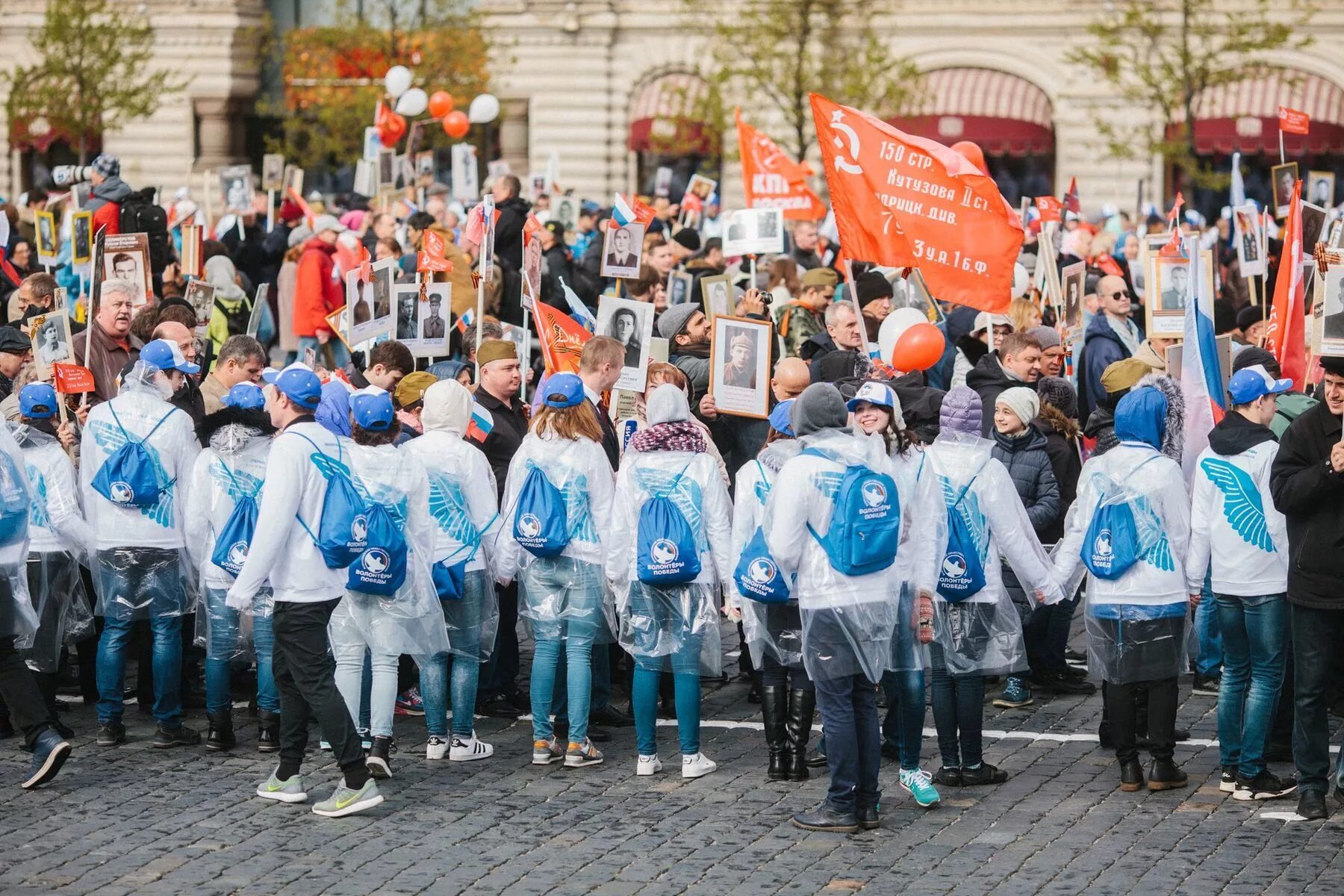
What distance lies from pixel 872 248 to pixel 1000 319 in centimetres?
170

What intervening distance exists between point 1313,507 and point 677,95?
2892cm

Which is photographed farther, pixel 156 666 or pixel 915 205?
pixel 915 205

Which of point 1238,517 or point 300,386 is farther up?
point 300,386

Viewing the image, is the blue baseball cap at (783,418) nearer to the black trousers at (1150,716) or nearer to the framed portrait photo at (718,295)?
the black trousers at (1150,716)

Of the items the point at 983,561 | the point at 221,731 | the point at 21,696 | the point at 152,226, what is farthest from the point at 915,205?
the point at 152,226

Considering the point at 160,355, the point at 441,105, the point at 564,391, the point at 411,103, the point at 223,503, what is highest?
the point at 441,105

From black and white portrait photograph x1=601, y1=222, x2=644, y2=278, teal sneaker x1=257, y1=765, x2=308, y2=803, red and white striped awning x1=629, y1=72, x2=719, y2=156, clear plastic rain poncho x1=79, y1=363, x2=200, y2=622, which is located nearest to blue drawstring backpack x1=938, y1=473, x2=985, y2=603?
teal sneaker x1=257, y1=765, x2=308, y2=803

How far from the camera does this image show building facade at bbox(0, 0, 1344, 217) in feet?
111

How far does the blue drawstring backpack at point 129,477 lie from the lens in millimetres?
8719

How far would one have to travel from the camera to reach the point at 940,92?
34.9m

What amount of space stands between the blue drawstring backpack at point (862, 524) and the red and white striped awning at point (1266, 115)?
27.2 meters

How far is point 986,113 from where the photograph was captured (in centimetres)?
3456

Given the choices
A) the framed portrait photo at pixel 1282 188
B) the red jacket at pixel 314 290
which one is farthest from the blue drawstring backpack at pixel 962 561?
the red jacket at pixel 314 290

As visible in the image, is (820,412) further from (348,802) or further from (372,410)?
(348,802)
